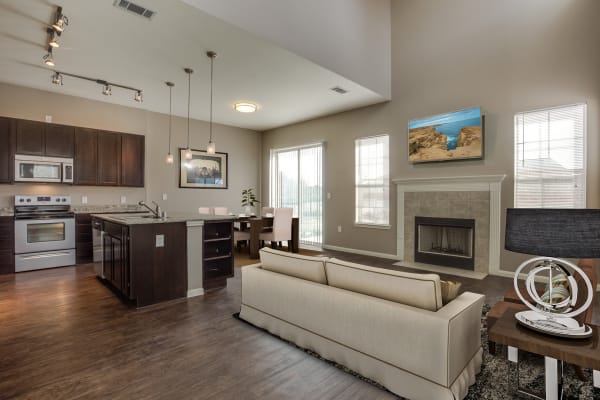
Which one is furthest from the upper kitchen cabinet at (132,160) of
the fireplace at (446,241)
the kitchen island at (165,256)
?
the fireplace at (446,241)

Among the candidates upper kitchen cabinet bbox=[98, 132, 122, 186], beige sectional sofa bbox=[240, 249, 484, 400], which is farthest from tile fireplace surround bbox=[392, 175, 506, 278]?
upper kitchen cabinet bbox=[98, 132, 122, 186]

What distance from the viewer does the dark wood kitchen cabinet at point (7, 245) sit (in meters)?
4.62

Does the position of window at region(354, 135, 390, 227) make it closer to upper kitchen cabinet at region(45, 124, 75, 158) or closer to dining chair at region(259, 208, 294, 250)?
dining chair at region(259, 208, 294, 250)

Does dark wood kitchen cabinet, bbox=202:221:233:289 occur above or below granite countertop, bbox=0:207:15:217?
below

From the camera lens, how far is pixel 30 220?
15.7 ft

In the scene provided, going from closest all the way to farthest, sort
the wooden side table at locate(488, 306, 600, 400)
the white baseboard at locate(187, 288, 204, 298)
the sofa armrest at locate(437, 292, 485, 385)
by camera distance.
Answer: the wooden side table at locate(488, 306, 600, 400) → the sofa armrest at locate(437, 292, 485, 385) → the white baseboard at locate(187, 288, 204, 298)

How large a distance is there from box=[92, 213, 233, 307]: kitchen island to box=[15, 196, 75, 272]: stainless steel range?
5.28 feet

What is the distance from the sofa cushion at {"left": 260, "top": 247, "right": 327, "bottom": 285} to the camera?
2.33m

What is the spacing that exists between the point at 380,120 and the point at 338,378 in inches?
195

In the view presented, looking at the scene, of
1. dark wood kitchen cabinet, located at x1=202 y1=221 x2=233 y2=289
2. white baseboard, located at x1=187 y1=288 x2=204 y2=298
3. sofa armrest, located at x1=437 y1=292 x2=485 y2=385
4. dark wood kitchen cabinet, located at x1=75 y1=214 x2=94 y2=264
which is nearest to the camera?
sofa armrest, located at x1=437 y1=292 x2=485 y2=385

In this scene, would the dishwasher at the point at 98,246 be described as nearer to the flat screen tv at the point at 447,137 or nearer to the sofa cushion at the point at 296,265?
the sofa cushion at the point at 296,265

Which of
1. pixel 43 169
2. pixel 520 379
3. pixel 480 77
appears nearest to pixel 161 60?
pixel 43 169

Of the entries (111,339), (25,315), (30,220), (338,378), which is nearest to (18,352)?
(111,339)

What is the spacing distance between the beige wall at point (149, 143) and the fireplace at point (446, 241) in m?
4.65
